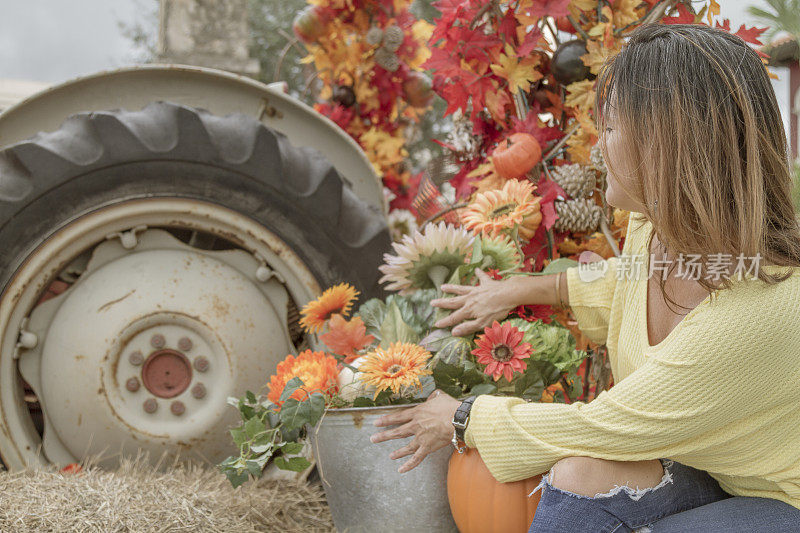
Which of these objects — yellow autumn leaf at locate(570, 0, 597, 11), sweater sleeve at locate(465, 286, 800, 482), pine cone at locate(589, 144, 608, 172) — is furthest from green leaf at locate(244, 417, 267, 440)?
yellow autumn leaf at locate(570, 0, 597, 11)

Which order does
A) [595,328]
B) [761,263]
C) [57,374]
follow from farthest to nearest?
[57,374]
[595,328]
[761,263]

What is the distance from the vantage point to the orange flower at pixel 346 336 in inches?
65.6

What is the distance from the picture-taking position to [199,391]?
6.37 ft

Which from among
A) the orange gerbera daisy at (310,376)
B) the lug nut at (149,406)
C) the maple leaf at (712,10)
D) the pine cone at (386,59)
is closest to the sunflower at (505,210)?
the orange gerbera daisy at (310,376)

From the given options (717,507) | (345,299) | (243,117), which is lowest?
(717,507)

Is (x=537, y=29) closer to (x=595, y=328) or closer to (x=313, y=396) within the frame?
(x=595, y=328)

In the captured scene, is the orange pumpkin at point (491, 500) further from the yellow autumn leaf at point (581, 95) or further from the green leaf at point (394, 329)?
the yellow autumn leaf at point (581, 95)

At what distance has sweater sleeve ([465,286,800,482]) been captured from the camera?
1171 mm

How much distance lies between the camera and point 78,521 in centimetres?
151

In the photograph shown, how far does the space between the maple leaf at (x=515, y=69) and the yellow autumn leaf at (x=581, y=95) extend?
0.12 metres

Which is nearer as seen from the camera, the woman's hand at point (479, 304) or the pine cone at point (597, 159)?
the woman's hand at point (479, 304)

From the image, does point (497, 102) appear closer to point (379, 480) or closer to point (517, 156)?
point (517, 156)

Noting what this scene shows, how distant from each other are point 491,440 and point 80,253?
1270mm

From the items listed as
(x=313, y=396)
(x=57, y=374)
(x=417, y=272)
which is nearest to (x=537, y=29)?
(x=417, y=272)
